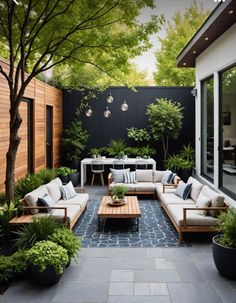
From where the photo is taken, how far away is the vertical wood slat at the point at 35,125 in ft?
25.6

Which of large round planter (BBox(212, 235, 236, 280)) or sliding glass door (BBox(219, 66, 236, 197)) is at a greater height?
sliding glass door (BBox(219, 66, 236, 197))

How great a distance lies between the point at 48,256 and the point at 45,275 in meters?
0.23

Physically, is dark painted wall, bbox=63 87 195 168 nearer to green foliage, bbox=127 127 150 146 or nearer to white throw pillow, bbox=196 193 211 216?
green foliage, bbox=127 127 150 146

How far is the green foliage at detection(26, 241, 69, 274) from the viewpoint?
4.66 metres

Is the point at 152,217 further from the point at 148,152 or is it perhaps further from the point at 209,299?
the point at 148,152

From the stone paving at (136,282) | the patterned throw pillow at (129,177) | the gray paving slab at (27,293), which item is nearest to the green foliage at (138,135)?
the patterned throw pillow at (129,177)

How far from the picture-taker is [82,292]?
14.7ft

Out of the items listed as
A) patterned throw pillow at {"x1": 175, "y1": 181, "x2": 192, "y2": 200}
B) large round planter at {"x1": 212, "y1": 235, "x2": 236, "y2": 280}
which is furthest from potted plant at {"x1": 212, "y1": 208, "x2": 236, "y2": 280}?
patterned throw pillow at {"x1": 175, "y1": 181, "x2": 192, "y2": 200}

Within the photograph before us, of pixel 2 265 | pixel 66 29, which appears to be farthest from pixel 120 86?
pixel 2 265

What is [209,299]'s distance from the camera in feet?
14.0

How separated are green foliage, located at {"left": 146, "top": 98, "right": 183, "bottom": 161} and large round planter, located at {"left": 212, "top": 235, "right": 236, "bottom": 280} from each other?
8.09 meters

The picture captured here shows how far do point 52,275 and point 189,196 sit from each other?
4.58m

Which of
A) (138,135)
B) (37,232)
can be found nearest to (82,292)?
(37,232)

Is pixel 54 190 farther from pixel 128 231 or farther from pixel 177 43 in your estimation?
pixel 177 43
